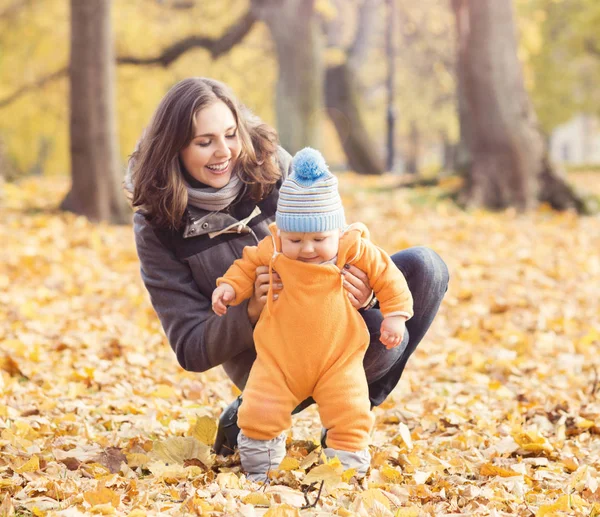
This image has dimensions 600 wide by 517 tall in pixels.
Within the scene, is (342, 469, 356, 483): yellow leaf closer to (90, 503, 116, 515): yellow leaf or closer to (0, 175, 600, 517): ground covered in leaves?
(0, 175, 600, 517): ground covered in leaves

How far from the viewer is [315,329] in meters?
2.73

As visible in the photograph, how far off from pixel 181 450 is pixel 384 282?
0.99 m

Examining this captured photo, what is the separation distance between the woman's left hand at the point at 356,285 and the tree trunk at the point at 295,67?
34.3ft

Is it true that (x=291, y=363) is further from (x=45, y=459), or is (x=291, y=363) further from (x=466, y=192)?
(x=466, y=192)

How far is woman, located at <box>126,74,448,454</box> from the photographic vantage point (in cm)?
299

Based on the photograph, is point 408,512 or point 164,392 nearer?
point 408,512

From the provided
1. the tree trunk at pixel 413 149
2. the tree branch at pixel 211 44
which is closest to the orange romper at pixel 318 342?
the tree branch at pixel 211 44

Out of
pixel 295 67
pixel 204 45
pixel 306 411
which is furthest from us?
pixel 204 45

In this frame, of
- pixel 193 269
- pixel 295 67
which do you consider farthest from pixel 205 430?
pixel 295 67

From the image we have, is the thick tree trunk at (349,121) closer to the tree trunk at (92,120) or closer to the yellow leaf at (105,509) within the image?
the tree trunk at (92,120)

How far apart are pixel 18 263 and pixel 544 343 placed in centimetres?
443

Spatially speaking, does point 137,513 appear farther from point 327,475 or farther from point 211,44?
point 211,44

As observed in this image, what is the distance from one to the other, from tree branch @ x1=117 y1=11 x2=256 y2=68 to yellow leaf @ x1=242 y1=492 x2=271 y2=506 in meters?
13.0

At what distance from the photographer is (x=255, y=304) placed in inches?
114
